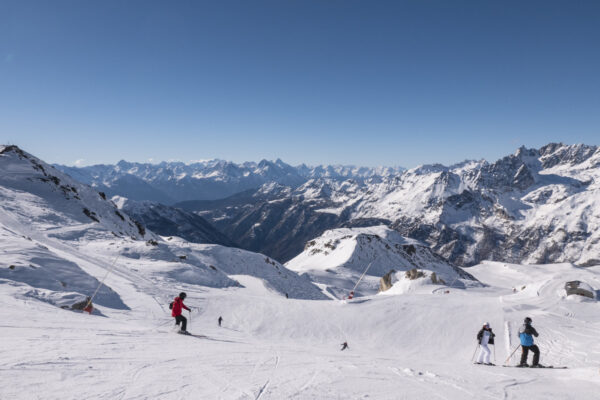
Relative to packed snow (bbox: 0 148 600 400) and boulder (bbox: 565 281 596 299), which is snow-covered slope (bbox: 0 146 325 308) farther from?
boulder (bbox: 565 281 596 299)

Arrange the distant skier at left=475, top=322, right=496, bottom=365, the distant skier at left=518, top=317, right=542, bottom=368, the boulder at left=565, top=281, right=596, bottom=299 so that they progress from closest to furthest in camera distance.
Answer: the distant skier at left=518, top=317, right=542, bottom=368 < the distant skier at left=475, top=322, right=496, bottom=365 < the boulder at left=565, top=281, right=596, bottom=299

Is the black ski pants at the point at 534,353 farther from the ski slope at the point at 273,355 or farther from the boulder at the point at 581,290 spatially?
the boulder at the point at 581,290

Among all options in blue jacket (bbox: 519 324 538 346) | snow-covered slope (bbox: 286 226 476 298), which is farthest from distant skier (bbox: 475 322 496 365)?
snow-covered slope (bbox: 286 226 476 298)

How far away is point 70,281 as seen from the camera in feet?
74.0

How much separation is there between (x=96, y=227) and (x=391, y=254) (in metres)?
121

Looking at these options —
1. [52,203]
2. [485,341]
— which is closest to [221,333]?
[485,341]

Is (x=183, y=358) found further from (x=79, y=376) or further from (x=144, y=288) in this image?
(x=144, y=288)

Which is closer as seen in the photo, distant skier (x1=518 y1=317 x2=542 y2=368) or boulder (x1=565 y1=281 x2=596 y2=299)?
distant skier (x1=518 y1=317 x2=542 y2=368)

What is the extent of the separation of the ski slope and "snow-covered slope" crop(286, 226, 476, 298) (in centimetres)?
6262

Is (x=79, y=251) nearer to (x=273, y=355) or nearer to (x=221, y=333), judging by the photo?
(x=221, y=333)

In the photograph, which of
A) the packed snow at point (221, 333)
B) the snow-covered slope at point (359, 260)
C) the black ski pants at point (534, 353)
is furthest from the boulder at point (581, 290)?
the snow-covered slope at point (359, 260)

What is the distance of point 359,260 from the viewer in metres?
123

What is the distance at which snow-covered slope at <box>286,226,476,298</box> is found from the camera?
9816cm

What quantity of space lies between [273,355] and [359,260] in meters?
114
